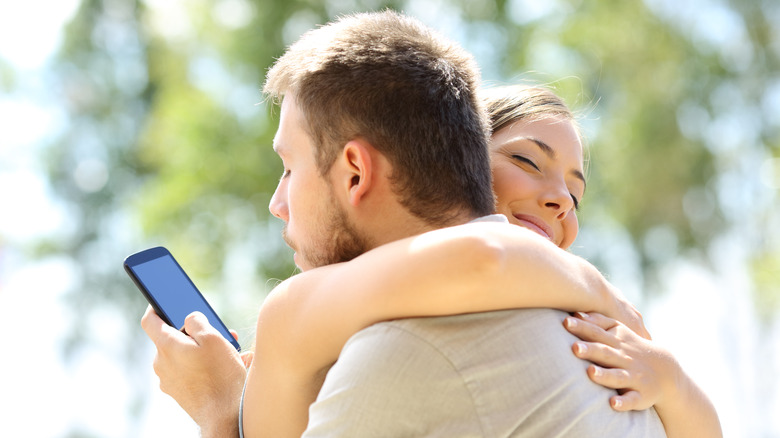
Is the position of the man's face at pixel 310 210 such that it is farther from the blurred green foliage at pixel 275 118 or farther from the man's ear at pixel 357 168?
the blurred green foliage at pixel 275 118

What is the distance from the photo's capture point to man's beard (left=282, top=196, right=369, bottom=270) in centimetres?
176

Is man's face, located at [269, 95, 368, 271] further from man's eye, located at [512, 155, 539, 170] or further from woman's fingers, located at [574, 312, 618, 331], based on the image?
man's eye, located at [512, 155, 539, 170]

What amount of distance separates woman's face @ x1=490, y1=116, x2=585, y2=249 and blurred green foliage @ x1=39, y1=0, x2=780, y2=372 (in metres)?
Result: 9.37

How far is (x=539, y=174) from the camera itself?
2.39m

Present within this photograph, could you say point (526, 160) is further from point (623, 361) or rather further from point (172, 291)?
point (172, 291)

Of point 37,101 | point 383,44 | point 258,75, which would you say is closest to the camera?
point 383,44

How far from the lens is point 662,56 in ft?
52.9

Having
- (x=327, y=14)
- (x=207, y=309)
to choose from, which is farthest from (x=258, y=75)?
(x=207, y=309)

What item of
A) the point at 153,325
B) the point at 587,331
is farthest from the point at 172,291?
the point at 587,331

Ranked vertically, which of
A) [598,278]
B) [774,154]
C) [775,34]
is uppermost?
[598,278]

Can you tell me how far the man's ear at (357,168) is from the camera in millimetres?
1688

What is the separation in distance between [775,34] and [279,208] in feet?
52.8

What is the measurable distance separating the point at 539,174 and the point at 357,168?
836mm

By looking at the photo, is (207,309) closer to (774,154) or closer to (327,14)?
A: (327,14)
